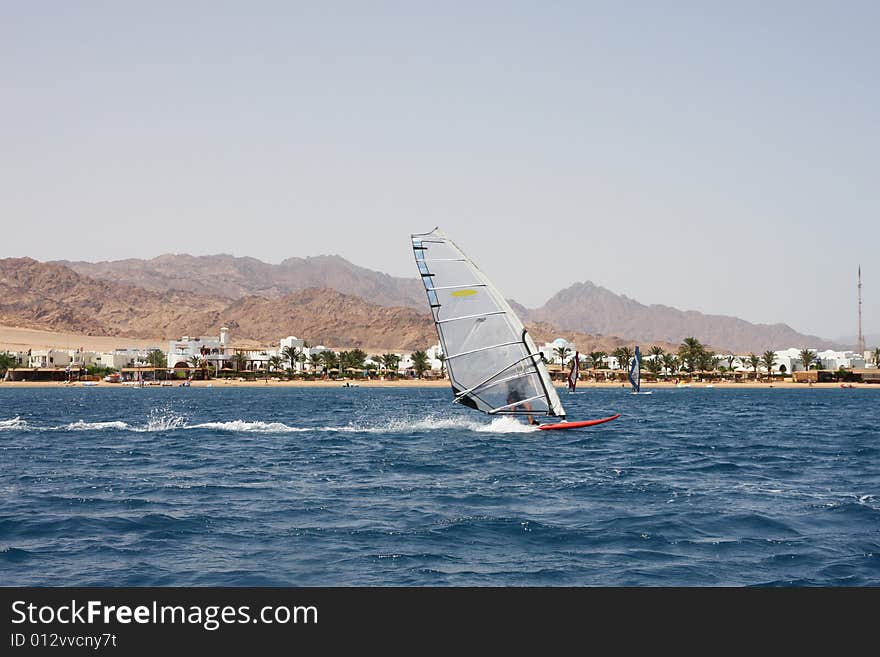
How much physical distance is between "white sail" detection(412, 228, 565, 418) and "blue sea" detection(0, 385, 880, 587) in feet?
9.92

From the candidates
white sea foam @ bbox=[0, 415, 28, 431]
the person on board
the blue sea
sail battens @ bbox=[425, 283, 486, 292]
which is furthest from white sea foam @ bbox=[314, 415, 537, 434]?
white sea foam @ bbox=[0, 415, 28, 431]

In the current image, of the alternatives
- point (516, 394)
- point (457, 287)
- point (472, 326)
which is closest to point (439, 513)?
point (472, 326)

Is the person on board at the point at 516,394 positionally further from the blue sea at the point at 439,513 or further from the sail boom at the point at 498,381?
the blue sea at the point at 439,513

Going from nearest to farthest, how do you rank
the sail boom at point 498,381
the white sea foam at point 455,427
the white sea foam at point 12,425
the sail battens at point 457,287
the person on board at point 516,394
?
1. the sail battens at point 457,287
2. the sail boom at point 498,381
3. the person on board at point 516,394
4. the white sea foam at point 455,427
5. the white sea foam at point 12,425

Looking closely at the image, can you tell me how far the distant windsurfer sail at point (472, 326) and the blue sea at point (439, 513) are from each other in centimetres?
290

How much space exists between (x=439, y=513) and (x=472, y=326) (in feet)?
65.1

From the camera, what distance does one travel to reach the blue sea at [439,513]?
53.1 ft

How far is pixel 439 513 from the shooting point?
2233 cm

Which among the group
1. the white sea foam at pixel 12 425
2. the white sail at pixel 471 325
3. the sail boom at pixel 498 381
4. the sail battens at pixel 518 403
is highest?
the white sail at pixel 471 325

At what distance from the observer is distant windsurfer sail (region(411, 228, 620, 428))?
41375 millimetres

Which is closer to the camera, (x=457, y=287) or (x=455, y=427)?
(x=457, y=287)

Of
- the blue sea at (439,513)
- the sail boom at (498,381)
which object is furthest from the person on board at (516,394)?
the blue sea at (439,513)

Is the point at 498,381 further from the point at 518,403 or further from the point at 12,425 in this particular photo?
the point at 12,425
